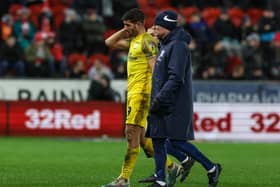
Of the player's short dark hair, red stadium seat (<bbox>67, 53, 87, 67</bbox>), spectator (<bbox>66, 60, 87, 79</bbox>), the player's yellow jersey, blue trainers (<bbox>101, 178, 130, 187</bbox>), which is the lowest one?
blue trainers (<bbox>101, 178, 130, 187</bbox>)

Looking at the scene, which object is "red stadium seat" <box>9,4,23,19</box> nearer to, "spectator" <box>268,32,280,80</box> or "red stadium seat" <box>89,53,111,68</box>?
"red stadium seat" <box>89,53,111,68</box>

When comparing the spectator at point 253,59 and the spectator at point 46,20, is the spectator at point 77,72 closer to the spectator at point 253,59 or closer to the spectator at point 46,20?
the spectator at point 46,20

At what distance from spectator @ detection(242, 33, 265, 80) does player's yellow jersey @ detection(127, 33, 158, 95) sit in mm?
15537

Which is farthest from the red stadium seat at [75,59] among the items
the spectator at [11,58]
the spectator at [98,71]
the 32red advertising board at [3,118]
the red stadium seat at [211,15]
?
the red stadium seat at [211,15]

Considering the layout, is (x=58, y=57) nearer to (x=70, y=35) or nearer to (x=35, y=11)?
(x=70, y=35)

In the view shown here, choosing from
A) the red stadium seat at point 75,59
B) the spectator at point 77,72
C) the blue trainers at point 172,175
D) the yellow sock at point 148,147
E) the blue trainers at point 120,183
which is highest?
the red stadium seat at point 75,59

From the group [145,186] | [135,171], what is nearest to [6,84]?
[135,171]

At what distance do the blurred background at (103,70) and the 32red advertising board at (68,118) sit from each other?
0.03 metres

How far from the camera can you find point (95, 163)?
16.0m

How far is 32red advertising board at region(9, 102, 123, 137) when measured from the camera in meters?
24.2

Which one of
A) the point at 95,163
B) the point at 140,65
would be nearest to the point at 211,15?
the point at 95,163

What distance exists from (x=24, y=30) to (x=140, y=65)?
15.8 meters

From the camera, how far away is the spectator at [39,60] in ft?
86.3

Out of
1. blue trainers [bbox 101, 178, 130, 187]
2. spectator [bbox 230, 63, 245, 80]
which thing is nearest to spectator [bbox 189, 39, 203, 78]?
spectator [bbox 230, 63, 245, 80]
